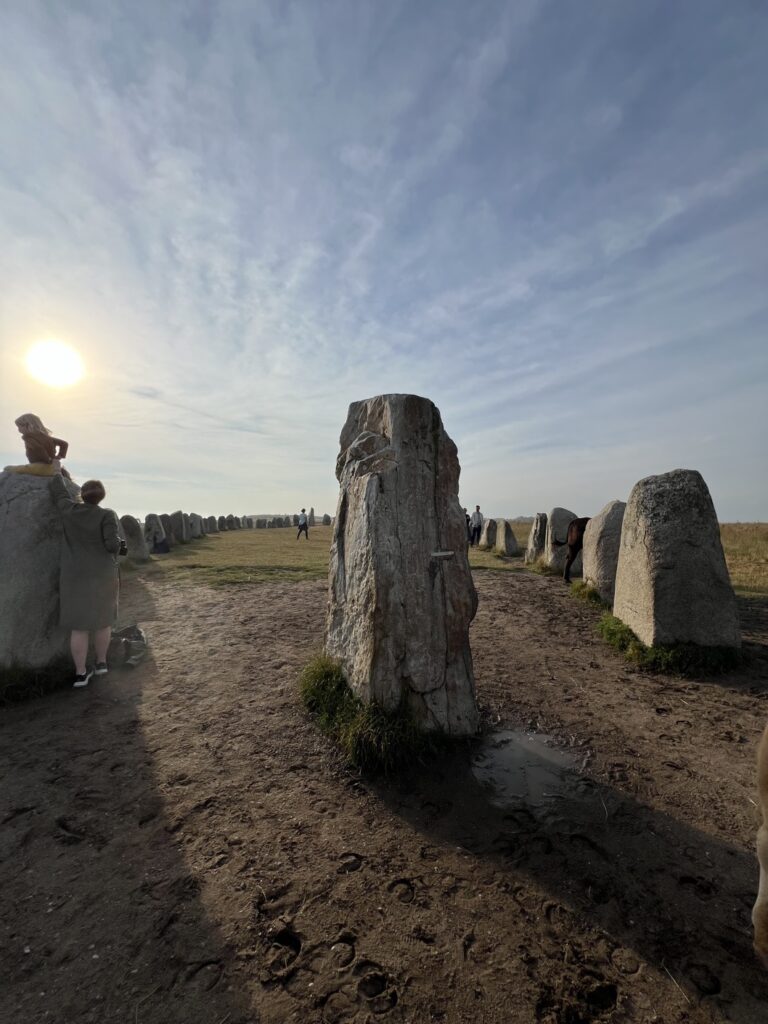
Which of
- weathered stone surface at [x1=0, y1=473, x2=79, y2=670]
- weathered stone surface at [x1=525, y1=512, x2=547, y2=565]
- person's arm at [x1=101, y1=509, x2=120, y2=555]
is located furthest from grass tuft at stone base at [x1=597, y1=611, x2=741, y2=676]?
weathered stone surface at [x1=525, y1=512, x2=547, y2=565]

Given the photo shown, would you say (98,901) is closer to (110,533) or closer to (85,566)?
(85,566)

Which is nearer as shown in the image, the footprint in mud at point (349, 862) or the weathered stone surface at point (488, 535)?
the footprint in mud at point (349, 862)

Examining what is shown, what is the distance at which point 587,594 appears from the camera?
967 centimetres

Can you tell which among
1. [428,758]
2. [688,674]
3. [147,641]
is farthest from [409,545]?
[147,641]

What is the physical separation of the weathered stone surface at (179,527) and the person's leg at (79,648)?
1861cm

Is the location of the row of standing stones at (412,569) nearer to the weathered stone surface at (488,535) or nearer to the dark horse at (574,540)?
the dark horse at (574,540)

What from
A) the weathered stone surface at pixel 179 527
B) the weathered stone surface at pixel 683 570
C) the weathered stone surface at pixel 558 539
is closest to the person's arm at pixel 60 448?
the weathered stone surface at pixel 683 570

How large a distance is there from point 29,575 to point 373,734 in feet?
13.5

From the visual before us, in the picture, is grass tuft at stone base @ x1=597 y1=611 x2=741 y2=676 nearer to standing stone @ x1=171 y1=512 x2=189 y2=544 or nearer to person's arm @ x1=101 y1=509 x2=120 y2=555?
person's arm @ x1=101 y1=509 x2=120 y2=555

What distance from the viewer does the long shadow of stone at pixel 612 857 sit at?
7.36ft

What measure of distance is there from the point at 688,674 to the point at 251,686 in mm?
5172

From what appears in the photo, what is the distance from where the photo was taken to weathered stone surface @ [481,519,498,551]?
20.3 metres

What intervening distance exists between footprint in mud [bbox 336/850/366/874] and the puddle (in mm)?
1082

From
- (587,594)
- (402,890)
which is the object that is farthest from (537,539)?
(402,890)
